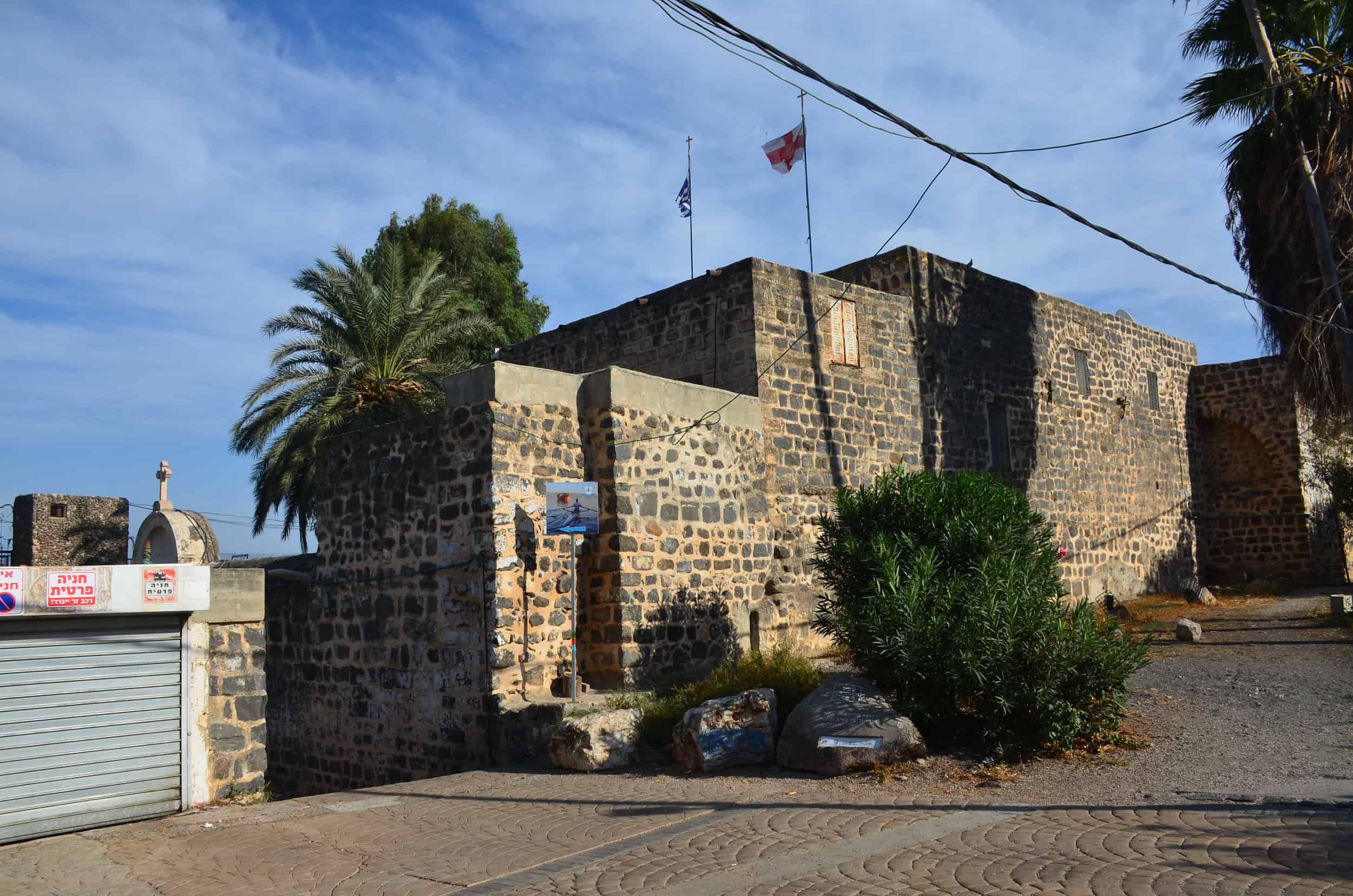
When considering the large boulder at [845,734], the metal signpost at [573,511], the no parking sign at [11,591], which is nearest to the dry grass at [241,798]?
the no parking sign at [11,591]

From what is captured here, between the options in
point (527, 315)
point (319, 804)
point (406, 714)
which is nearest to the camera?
point (319, 804)

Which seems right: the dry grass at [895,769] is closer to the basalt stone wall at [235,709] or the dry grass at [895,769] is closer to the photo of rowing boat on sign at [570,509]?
the photo of rowing boat on sign at [570,509]

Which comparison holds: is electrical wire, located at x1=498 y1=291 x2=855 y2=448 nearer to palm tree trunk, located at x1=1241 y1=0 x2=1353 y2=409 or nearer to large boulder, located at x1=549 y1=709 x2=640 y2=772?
large boulder, located at x1=549 y1=709 x2=640 y2=772

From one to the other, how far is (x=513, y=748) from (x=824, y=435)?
6.70m

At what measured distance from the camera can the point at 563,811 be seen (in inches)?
311

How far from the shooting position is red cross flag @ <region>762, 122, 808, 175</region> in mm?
16844

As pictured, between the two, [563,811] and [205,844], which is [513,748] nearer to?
[563,811]

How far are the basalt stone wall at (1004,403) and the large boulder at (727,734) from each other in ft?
17.3

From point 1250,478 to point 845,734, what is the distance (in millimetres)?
19165

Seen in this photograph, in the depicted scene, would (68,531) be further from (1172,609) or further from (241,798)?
A: (1172,609)

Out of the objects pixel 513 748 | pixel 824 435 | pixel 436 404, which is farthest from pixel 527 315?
pixel 513 748

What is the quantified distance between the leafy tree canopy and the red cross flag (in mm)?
14061

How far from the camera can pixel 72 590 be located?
7.90 meters

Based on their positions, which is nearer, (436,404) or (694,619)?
(694,619)
